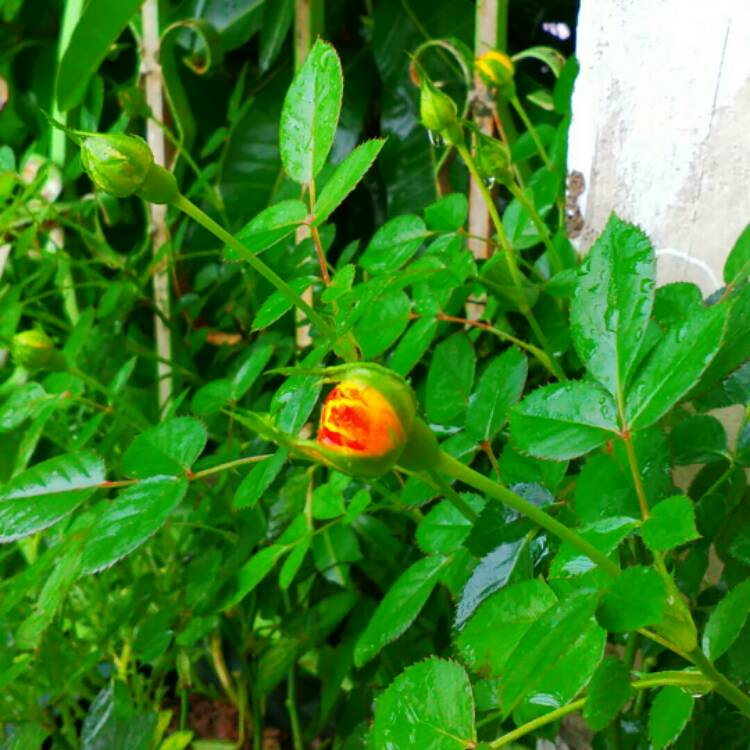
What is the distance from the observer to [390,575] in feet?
1.98

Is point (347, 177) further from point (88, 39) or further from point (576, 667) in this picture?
point (88, 39)

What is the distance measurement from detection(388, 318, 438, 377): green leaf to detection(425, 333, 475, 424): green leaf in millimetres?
13

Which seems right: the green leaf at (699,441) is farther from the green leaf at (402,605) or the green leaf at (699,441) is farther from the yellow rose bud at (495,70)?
the yellow rose bud at (495,70)

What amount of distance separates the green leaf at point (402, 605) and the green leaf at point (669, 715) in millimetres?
121

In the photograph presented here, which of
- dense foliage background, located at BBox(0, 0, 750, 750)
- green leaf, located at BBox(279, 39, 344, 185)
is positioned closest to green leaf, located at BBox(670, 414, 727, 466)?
dense foliage background, located at BBox(0, 0, 750, 750)

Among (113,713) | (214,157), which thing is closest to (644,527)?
(113,713)

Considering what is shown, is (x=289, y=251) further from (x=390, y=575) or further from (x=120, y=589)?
(x=120, y=589)

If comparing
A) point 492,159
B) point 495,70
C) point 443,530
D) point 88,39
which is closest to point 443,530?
point 443,530

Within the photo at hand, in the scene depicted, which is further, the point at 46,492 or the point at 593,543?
the point at 46,492

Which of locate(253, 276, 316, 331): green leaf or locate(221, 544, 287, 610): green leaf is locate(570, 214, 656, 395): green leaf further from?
locate(221, 544, 287, 610): green leaf

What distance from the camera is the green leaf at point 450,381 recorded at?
436mm

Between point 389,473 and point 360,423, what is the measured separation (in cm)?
30

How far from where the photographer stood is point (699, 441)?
384mm

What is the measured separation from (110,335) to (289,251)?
0.69 feet
